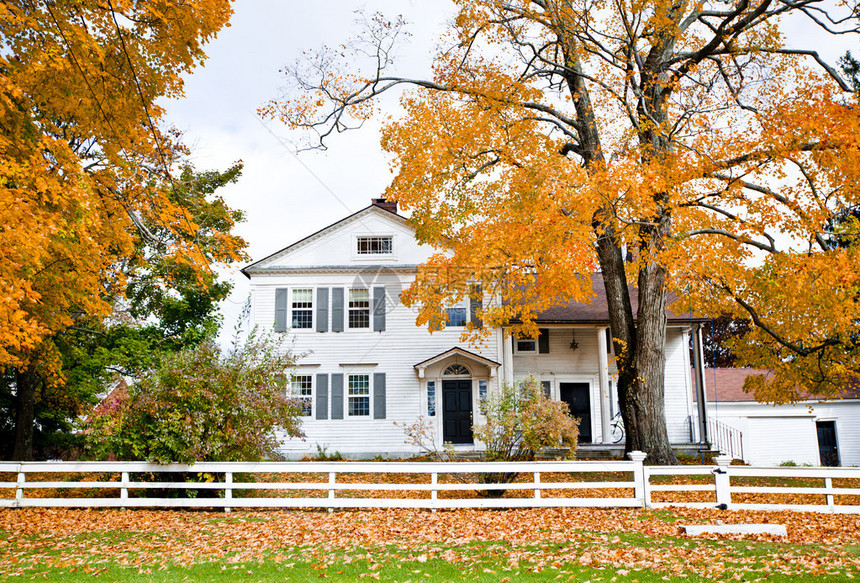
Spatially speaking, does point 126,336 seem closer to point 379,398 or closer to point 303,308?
point 303,308

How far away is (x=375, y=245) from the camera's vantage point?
2123 centimetres

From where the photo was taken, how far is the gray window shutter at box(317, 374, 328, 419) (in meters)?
20.1

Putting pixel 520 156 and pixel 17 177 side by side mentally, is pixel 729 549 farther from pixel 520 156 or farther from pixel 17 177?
pixel 520 156

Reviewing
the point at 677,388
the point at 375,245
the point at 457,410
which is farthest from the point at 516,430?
the point at 677,388

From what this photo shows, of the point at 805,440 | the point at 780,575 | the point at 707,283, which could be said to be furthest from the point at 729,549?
the point at 805,440

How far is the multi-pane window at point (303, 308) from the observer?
2073 cm

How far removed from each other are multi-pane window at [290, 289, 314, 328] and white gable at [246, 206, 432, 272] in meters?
0.88

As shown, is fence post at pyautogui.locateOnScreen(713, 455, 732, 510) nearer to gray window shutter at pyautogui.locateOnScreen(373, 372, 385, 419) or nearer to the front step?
the front step

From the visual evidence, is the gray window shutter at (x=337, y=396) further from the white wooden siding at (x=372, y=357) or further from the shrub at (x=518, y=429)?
the shrub at (x=518, y=429)

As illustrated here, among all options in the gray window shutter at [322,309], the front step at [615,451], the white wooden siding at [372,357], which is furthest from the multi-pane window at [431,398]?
the front step at [615,451]

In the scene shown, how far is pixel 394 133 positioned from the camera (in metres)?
16.7

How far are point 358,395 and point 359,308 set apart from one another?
278 centimetres

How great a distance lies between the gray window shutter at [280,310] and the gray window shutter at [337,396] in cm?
234

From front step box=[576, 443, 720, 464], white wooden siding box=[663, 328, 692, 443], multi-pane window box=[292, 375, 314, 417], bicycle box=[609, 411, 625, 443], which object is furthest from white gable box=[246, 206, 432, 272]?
white wooden siding box=[663, 328, 692, 443]
